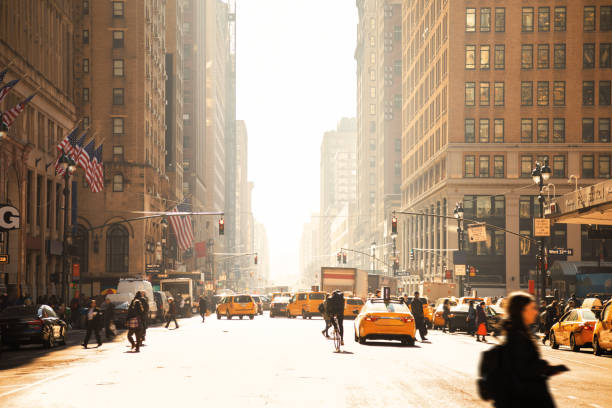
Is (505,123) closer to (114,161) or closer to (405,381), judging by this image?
(114,161)

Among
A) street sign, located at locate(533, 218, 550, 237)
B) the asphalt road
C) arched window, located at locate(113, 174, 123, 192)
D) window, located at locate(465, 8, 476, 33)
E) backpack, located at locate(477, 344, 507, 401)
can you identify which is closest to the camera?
backpack, located at locate(477, 344, 507, 401)

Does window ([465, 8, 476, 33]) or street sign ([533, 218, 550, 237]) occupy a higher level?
window ([465, 8, 476, 33])

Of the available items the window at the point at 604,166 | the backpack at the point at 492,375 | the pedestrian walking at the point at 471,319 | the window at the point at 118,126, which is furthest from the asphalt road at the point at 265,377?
the window at the point at 604,166

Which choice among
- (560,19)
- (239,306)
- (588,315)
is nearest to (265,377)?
(588,315)

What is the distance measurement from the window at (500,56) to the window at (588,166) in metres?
12.2

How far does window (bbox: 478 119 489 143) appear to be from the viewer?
87000 millimetres

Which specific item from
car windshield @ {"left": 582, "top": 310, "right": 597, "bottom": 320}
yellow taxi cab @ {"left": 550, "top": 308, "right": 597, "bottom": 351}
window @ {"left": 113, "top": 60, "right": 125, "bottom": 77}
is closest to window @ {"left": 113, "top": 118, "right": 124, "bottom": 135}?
window @ {"left": 113, "top": 60, "right": 125, "bottom": 77}

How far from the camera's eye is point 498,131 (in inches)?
3428

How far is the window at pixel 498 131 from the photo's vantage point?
8700cm

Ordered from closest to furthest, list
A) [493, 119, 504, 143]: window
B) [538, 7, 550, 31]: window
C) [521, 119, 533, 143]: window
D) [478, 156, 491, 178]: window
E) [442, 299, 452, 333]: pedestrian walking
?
1. [442, 299, 452, 333]: pedestrian walking
2. [478, 156, 491, 178]: window
3. [521, 119, 533, 143]: window
4. [493, 119, 504, 143]: window
5. [538, 7, 550, 31]: window

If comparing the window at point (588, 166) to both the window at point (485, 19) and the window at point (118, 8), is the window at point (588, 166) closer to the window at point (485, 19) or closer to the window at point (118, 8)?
the window at point (485, 19)

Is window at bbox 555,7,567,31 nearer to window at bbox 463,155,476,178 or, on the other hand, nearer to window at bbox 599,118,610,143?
window at bbox 599,118,610,143

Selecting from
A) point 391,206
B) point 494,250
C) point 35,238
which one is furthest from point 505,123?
point 391,206

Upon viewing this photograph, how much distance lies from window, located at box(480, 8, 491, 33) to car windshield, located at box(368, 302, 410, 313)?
63.6m
